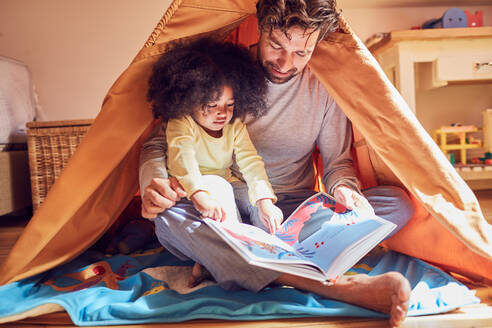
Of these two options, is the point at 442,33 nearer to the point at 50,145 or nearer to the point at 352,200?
the point at 352,200

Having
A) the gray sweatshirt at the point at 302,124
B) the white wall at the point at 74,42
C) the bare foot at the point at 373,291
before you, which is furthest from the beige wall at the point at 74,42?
the bare foot at the point at 373,291

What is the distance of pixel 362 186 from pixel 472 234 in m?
0.38

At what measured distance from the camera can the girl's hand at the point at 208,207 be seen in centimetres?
81

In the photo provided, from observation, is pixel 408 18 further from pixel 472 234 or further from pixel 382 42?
pixel 472 234

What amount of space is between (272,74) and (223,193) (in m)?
0.35

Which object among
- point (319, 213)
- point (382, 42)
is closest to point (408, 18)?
point (382, 42)

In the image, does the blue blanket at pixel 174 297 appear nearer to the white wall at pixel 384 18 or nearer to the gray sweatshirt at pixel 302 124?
the gray sweatshirt at pixel 302 124

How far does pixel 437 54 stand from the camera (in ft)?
5.66

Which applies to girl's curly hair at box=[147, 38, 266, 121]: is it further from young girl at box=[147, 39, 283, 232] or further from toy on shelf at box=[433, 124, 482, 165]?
toy on shelf at box=[433, 124, 482, 165]

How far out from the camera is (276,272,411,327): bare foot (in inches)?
25.7

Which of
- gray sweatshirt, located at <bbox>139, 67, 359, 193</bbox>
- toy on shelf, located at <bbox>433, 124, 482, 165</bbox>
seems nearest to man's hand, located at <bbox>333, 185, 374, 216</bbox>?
gray sweatshirt, located at <bbox>139, 67, 359, 193</bbox>

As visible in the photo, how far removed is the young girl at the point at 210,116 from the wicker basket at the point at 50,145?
76cm

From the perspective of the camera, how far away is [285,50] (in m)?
0.92

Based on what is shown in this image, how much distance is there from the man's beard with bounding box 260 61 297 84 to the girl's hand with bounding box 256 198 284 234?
34cm
